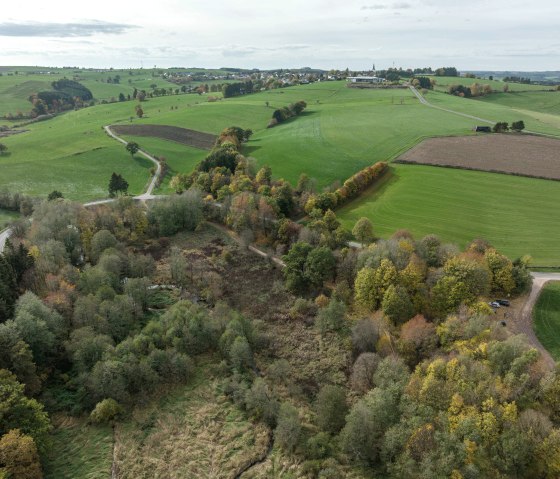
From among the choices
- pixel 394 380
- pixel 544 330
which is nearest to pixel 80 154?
pixel 394 380

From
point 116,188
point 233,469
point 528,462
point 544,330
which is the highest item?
point 116,188

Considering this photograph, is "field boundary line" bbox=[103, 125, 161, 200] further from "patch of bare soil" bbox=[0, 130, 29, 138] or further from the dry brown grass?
the dry brown grass

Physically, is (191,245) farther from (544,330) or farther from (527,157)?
(527,157)

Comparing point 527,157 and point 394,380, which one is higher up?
point 527,157

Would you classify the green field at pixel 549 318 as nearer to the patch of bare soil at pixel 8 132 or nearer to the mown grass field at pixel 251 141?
the mown grass field at pixel 251 141

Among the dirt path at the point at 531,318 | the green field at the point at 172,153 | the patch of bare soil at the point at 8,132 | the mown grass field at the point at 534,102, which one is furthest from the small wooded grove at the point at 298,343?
the mown grass field at the point at 534,102

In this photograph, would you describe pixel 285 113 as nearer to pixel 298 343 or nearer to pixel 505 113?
pixel 505 113

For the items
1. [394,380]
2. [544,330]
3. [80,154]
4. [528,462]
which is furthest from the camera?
[80,154]
